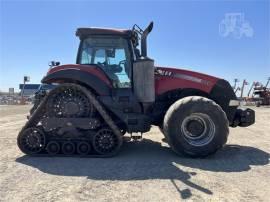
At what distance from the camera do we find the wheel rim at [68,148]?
26.0ft

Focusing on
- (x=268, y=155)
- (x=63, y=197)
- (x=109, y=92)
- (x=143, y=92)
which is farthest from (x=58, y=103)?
(x=268, y=155)

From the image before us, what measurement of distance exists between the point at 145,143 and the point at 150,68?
8.88 feet

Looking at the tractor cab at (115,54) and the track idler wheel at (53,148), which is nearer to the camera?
the track idler wheel at (53,148)

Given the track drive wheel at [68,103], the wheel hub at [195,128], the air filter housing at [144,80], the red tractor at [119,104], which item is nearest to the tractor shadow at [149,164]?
the red tractor at [119,104]

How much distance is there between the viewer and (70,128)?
8.01m

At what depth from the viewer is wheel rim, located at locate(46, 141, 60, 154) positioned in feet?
26.2

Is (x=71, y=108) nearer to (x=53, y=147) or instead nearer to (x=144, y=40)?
(x=53, y=147)

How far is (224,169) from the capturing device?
263 inches

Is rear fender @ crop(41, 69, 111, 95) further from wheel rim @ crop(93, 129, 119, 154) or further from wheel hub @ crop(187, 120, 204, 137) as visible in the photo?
wheel hub @ crop(187, 120, 204, 137)

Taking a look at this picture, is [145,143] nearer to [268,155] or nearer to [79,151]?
[79,151]

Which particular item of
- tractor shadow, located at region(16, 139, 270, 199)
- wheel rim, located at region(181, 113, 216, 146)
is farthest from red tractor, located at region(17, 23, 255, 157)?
tractor shadow, located at region(16, 139, 270, 199)

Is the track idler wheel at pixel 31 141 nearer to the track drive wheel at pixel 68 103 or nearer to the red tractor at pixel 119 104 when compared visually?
the red tractor at pixel 119 104

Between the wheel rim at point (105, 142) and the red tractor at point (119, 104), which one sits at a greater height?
the red tractor at point (119, 104)

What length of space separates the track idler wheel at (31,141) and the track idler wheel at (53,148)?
148mm
